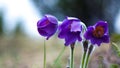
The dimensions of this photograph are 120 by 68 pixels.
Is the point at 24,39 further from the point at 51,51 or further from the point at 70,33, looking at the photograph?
the point at 70,33

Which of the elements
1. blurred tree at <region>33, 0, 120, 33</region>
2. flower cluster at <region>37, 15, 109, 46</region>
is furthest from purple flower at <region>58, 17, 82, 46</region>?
blurred tree at <region>33, 0, 120, 33</region>

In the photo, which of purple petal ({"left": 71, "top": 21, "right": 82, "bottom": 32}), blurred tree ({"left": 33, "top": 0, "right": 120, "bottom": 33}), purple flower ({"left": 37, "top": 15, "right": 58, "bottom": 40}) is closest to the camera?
purple petal ({"left": 71, "top": 21, "right": 82, "bottom": 32})

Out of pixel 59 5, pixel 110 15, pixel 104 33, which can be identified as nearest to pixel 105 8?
pixel 110 15

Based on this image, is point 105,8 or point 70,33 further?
point 105,8

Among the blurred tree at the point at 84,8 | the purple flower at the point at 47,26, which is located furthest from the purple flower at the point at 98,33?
the blurred tree at the point at 84,8

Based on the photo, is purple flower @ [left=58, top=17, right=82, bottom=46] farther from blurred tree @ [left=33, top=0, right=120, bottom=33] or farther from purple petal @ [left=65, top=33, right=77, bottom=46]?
blurred tree @ [left=33, top=0, right=120, bottom=33]

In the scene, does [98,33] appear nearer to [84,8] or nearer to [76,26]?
[76,26]
